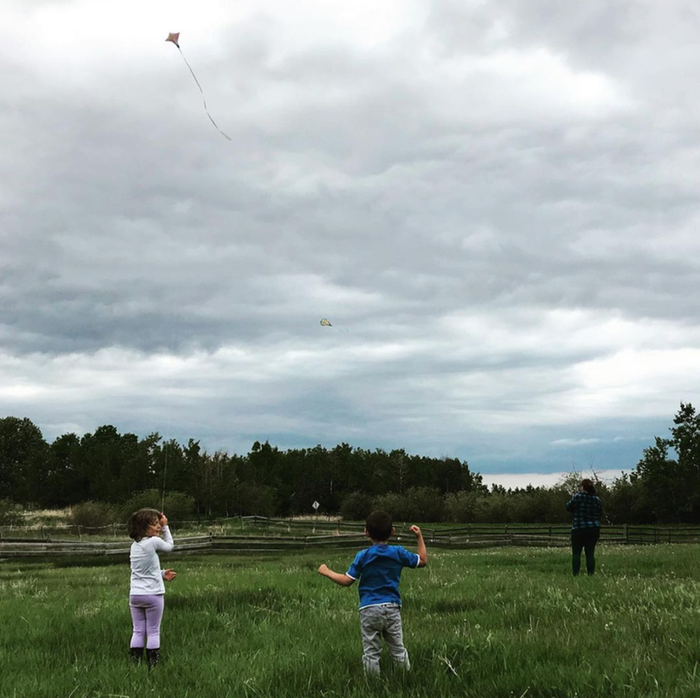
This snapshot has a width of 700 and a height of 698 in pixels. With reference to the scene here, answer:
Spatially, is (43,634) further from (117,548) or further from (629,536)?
(629,536)

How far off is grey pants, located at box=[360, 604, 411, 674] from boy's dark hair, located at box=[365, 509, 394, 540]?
0.60 meters

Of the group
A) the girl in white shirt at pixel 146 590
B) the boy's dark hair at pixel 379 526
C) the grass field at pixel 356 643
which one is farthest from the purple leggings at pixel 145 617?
the boy's dark hair at pixel 379 526

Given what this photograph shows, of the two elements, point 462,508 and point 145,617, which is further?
point 462,508

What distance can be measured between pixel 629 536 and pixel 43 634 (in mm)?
49690

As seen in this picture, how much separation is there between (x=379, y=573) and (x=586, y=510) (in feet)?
30.8

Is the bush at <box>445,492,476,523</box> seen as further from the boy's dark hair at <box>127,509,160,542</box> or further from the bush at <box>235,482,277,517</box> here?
the boy's dark hair at <box>127,509,160,542</box>

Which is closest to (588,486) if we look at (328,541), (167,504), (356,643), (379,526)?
(356,643)

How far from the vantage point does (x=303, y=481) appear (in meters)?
123

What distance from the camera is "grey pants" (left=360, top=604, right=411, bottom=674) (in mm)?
5797

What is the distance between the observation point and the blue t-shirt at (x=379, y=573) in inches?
233

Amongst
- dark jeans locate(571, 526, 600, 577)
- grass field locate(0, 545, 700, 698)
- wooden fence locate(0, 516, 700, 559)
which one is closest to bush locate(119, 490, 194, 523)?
wooden fence locate(0, 516, 700, 559)

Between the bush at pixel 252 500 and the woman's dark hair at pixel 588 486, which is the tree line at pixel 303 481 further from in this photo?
the woman's dark hair at pixel 588 486

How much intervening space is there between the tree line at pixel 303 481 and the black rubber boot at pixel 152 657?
208ft

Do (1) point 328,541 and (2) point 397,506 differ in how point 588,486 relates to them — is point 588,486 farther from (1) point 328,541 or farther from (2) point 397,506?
(2) point 397,506
